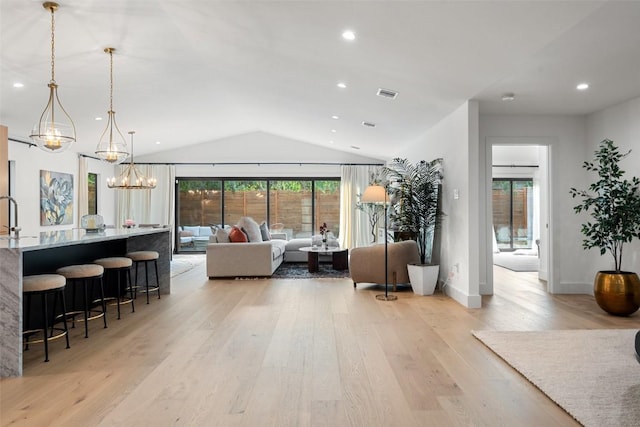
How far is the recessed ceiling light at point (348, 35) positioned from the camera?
12.4ft

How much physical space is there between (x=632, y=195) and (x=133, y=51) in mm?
5716

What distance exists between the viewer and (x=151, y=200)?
11.0 m

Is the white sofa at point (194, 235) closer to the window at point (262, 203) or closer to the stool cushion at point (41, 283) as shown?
the window at point (262, 203)

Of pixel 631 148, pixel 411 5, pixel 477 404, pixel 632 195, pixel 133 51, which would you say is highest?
pixel 133 51

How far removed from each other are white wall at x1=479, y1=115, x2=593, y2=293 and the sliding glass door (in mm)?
5842

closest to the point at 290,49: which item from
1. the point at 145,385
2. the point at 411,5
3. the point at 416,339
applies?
the point at 411,5

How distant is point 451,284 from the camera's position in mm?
5477

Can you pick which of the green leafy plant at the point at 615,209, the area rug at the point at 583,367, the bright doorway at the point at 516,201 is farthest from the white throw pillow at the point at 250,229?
the bright doorway at the point at 516,201

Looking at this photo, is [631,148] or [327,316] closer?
[327,316]

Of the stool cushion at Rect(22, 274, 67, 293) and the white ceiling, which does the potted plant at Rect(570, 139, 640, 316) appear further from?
the stool cushion at Rect(22, 274, 67, 293)

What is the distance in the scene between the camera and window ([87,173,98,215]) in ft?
33.4

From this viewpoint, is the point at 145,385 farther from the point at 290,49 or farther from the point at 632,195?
the point at 632,195

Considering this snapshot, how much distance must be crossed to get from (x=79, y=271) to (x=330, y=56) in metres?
3.13

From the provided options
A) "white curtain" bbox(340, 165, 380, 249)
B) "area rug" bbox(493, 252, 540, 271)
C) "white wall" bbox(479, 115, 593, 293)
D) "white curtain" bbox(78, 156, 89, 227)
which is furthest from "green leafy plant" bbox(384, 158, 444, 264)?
"white curtain" bbox(78, 156, 89, 227)
